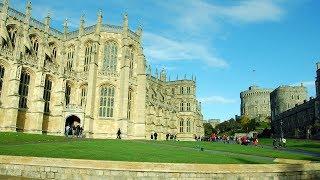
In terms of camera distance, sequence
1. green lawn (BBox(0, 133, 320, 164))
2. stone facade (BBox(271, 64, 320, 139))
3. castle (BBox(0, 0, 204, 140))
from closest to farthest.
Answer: green lawn (BBox(0, 133, 320, 164)), castle (BBox(0, 0, 204, 140)), stone facade (BBox(271, 64, 320, 139))

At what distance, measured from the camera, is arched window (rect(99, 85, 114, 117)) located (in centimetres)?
4849

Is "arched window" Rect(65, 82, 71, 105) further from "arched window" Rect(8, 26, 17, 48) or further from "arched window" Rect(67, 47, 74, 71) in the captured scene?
"arched window" Rect(8, 26, 17, 48)

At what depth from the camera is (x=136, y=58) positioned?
5541 centimetres

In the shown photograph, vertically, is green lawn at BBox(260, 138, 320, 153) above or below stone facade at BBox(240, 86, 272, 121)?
below

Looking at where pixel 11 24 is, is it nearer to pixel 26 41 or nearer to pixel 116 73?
pixel 26 41

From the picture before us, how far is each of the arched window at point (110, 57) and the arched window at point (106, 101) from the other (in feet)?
10.3

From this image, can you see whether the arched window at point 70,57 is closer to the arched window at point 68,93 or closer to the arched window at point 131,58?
the arched window at point 68,93

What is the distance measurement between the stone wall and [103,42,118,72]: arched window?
35.6 meters

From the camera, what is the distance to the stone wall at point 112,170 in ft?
49.4

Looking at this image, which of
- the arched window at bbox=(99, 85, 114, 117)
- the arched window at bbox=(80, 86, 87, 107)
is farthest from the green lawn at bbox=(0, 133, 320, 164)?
the arched window at bbox=(80, 86, 87, 107)

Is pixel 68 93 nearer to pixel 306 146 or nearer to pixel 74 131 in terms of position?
pixel 74 131

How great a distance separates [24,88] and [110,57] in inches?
569

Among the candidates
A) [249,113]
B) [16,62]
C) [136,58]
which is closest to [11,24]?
[16,62]

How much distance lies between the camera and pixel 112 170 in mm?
15070
